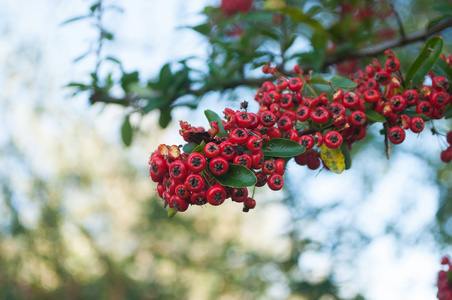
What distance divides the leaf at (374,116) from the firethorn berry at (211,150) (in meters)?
0.57

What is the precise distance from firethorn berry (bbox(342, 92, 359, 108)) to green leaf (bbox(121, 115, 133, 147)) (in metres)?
1.68

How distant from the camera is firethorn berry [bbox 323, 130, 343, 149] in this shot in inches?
51.1

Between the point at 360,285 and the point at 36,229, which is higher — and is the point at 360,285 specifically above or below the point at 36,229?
above

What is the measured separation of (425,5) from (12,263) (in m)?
8.83

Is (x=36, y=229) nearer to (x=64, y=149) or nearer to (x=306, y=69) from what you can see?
(x=64, y=149)

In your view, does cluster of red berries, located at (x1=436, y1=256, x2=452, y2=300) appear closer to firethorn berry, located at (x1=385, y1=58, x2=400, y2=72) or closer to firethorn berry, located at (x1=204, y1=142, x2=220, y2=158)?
firethorn berry, located at (x1=385, y1=58, x2=400, y2=72)

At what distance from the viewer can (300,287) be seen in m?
3.80

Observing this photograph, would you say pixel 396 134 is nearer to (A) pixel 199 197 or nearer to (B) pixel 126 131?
(A) pixel 199 197

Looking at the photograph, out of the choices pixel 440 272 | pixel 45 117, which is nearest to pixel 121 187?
pixel 45 117

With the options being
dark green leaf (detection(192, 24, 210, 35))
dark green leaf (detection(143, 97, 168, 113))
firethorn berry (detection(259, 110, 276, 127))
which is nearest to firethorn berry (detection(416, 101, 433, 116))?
firethorn berry (detection(259, 110, 276, 127))

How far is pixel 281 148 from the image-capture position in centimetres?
123

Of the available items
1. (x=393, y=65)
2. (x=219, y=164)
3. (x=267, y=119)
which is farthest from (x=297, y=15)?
(x=219, y=164)

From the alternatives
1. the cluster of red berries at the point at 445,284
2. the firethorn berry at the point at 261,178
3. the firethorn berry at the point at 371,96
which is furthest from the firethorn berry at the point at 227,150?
the cluster of red berries at the point at 445,284

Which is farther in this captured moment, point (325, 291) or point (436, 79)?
point (325, 291)
